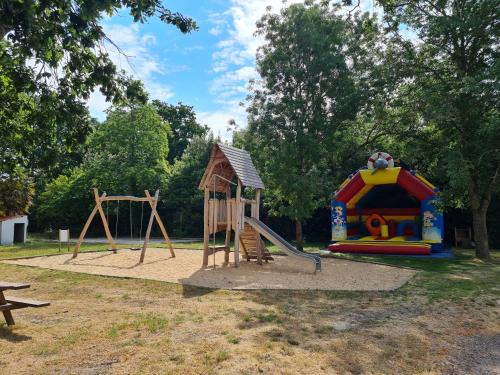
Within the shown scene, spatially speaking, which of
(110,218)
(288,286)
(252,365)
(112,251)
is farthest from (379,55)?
(110,218)

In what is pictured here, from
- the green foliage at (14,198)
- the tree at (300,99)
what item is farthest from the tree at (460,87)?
the green foliage at (14,198)

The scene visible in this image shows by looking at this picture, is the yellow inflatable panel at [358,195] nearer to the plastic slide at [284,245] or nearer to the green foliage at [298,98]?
the green foliage at [298,98]

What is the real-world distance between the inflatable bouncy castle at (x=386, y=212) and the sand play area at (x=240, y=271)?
310cm

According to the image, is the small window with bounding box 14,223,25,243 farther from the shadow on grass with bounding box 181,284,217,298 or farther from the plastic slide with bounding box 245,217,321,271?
the shadow on grass with bounding box 181,284,217,298

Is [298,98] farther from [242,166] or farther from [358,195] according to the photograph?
[242,166]

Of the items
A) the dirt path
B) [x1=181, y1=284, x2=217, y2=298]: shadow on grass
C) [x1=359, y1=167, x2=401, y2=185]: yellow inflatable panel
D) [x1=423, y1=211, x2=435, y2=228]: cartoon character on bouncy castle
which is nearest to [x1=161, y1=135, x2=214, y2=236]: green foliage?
[x1=359, y1=167, x2=401, y2=185]: yellow inflatable panel

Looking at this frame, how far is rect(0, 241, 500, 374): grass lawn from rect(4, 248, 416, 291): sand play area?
32.1 inches

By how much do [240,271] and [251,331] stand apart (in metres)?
5.78

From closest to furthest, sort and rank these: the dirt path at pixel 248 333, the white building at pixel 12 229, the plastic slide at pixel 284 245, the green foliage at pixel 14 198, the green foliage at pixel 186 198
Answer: the dirt path at pixel 248 333 → the plastic slide at pixel 284 245 → the white building at pixel 12 229 → the green foliage at pixel 14 198 → the green foliage at pixel 186 198

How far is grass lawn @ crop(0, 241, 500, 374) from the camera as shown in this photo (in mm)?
4102

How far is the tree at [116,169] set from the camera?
101 ft

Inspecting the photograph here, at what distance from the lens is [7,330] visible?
17.5 feet

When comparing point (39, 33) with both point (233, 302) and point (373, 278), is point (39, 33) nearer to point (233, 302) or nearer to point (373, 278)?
point (233, 302)

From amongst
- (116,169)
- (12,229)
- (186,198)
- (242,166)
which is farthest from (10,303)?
(116,169)
